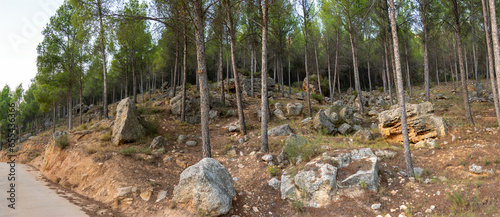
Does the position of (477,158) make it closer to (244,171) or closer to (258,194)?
(258,194)

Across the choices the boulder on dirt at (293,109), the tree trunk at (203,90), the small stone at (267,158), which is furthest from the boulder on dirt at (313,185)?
the boulder on dirt at (293,109)

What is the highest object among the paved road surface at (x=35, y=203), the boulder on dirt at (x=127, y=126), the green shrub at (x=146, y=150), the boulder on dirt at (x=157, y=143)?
the boulder on dirt at (x=127, y=126)

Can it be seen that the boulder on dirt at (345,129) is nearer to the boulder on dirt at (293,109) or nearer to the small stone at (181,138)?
the boulder on dirt at (293,109)

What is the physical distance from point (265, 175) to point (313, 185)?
6.85ft

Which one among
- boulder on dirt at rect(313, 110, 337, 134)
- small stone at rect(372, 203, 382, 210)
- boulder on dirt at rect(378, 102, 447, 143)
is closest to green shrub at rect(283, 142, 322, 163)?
small stone at rect(372, 203, 382, 210)

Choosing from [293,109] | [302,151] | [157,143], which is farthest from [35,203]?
[293,109]

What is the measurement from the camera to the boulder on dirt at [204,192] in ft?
21.0

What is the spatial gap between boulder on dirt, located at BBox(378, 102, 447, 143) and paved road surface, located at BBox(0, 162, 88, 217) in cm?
1324

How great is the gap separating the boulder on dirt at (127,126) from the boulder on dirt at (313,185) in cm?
876

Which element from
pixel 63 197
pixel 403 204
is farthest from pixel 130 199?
pixel 403 204

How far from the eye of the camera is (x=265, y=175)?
8.65 metres

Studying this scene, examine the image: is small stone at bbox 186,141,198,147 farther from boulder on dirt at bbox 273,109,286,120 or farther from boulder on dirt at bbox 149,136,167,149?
boulder on dirt at bbox 273,109,286,120

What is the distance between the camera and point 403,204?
631cm

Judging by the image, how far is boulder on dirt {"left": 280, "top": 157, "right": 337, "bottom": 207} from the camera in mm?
6902
